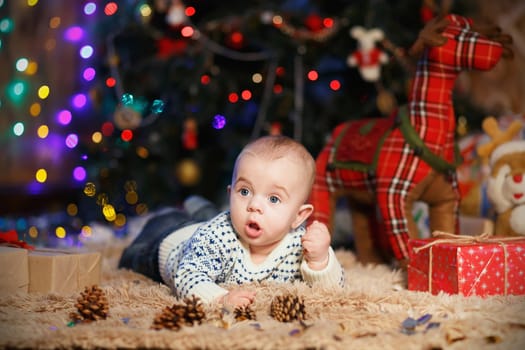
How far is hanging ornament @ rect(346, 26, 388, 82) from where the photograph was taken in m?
2.21

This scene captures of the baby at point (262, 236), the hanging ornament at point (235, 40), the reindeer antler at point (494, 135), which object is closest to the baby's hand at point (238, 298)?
the baby at point (262, 236)

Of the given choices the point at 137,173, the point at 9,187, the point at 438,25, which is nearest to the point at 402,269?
the point at 438,25

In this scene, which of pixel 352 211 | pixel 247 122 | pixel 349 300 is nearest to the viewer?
pixel 349 300

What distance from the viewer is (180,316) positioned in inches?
43.6

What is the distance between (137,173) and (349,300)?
4.86 ft

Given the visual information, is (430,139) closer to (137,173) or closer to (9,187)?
(137,173)

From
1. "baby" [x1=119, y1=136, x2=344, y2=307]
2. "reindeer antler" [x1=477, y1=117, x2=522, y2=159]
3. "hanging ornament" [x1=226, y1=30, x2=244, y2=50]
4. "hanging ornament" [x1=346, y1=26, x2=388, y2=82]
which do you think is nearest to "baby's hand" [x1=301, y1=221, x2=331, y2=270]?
"baby" [x1=119, y1=136, x2=344, y2=307]

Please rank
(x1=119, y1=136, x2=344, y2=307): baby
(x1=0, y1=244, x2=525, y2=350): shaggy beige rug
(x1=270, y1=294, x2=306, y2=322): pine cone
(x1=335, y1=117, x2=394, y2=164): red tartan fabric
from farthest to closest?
(x1=335, y1=117, x2=394, y2=164): red tartan fabric → (x1=119, y1=136, x2=344, y2=307): baby → (x1=270, y1=294, x2=306, y2=322): pine cone → (x1=0, y1=244, x2=525, y2=350): shaggy beige rug

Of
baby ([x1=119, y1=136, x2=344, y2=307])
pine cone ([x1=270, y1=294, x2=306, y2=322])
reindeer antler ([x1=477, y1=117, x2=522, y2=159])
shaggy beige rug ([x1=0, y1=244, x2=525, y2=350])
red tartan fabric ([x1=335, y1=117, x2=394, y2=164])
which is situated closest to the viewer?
shaggy beige rug ([x1=0, y1=244, x2=525, y2=350])

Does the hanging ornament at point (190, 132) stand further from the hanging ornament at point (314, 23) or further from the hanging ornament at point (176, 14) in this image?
the hanging ornament at point (314, 23)

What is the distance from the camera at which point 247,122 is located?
2697 mm

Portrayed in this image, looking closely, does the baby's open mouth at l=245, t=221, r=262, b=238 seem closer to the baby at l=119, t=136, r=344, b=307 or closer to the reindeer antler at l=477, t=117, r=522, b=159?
the baby at l=119, t=136, r=344, b=307

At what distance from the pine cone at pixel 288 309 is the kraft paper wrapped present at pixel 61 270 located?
51 centimetres

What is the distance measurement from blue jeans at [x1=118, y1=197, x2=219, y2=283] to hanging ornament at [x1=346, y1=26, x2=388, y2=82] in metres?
0.76
